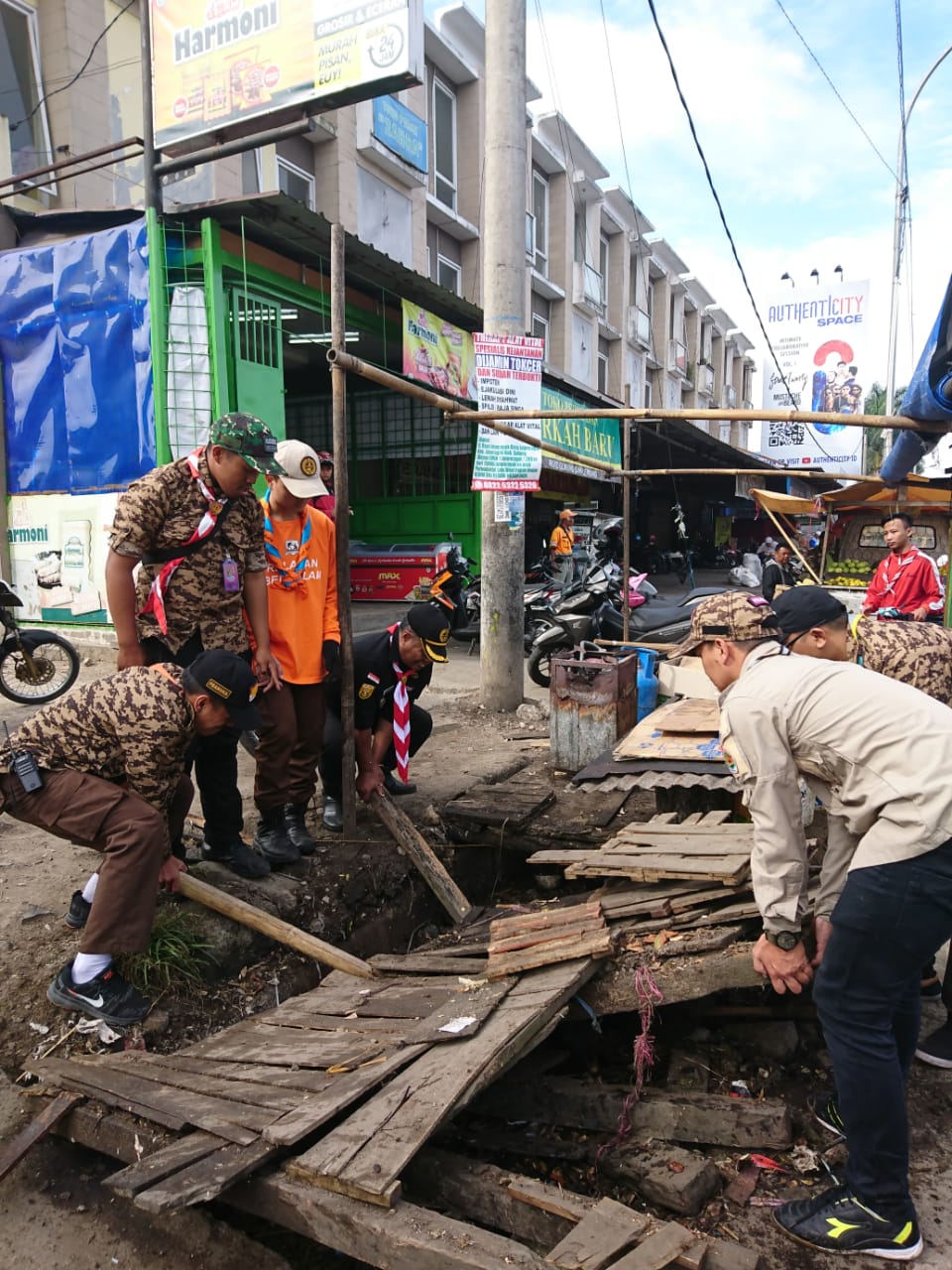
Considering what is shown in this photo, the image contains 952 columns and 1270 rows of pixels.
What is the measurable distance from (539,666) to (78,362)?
18.1 ft

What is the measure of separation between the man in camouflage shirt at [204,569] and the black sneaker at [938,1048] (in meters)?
2.82

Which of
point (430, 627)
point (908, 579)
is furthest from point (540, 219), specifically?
point (430, 627)

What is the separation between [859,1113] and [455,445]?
40.9 ft

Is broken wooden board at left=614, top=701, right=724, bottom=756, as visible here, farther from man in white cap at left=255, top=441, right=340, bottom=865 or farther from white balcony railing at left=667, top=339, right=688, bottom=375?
white balcony railing at left=667, top=339, right=688, bottom=375

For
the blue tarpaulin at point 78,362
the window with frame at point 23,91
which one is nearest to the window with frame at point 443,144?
the window with frame at point 23,91

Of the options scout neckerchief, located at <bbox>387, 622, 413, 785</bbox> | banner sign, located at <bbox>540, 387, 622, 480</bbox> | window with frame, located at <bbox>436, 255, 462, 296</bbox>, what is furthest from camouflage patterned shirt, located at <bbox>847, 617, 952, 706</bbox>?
window with frame, located at <bbox>436, 255, 462, 296</bbox>

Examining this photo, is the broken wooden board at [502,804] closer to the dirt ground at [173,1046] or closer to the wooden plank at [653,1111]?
the dirt ground at [173,1046]

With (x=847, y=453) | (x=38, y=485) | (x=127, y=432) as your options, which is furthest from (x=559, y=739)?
(x=847, y=453)

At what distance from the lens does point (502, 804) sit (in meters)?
4.92

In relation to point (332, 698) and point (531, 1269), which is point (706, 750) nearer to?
point (332, 698)

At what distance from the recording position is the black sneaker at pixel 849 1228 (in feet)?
7.24

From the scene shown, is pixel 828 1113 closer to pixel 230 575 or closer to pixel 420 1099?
pixel 420 1099

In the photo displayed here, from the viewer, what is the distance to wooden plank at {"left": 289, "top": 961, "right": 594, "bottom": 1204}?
7.03ft

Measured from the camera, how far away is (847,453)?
58.6ft
